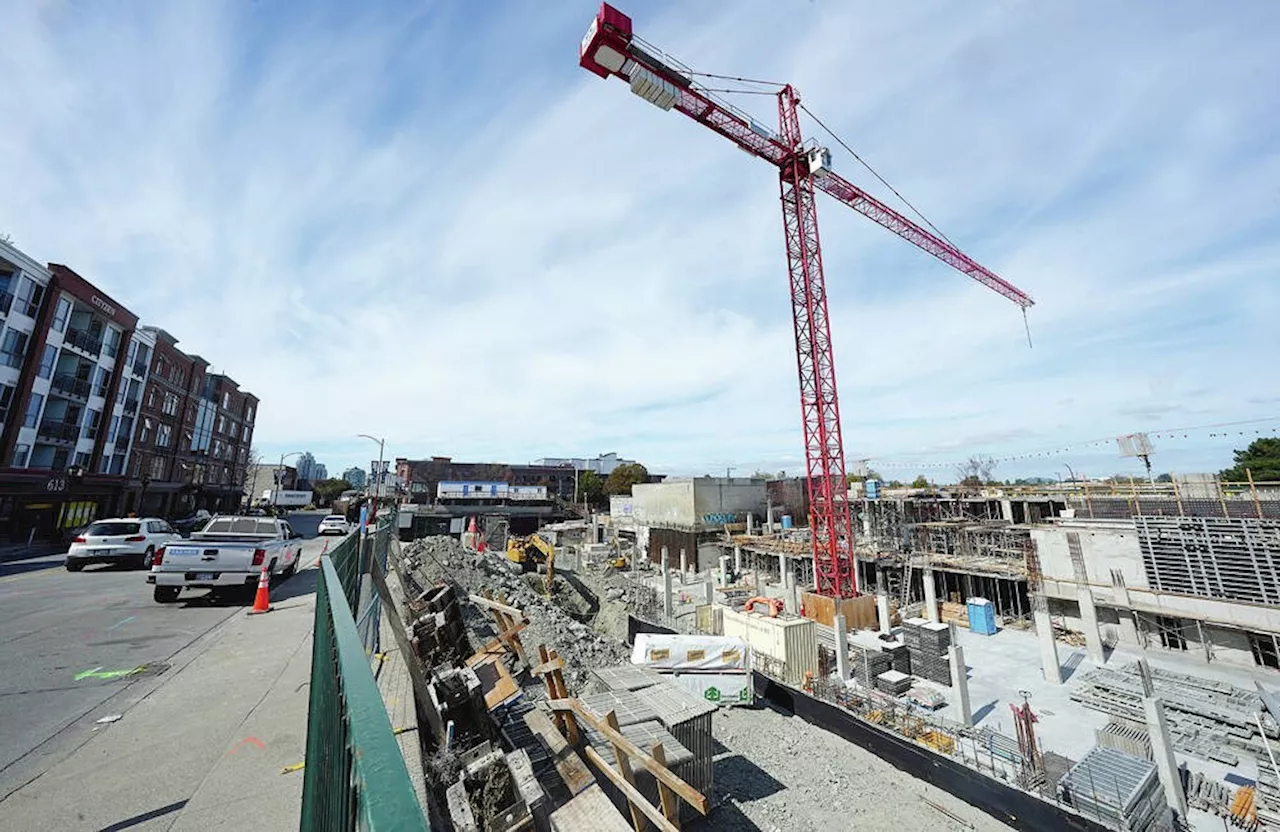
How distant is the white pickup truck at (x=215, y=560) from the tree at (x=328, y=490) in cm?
9770

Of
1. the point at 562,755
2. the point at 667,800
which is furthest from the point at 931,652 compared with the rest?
the point at 562,755

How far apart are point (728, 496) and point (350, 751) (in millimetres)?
49065

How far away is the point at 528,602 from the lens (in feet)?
Answer: 62.9

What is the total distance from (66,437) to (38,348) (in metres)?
6.08

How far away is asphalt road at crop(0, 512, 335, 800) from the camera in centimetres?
494

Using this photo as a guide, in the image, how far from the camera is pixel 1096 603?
841 inches

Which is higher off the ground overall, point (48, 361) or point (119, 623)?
point (48, 361)

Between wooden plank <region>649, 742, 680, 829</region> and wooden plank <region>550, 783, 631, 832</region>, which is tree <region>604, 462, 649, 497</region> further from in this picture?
wooden plank <region>550, 783, 631, 832</region>

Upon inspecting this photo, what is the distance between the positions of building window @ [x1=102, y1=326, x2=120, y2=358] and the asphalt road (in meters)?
30.4

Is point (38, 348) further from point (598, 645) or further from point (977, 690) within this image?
point (977, 690)

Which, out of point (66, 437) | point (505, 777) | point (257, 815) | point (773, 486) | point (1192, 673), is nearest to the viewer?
point (257, 815)

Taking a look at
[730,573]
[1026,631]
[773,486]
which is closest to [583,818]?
[1026,631]

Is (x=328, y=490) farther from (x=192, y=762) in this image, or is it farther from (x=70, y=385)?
(x=192, y=762)

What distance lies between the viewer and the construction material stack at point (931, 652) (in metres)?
16.5
